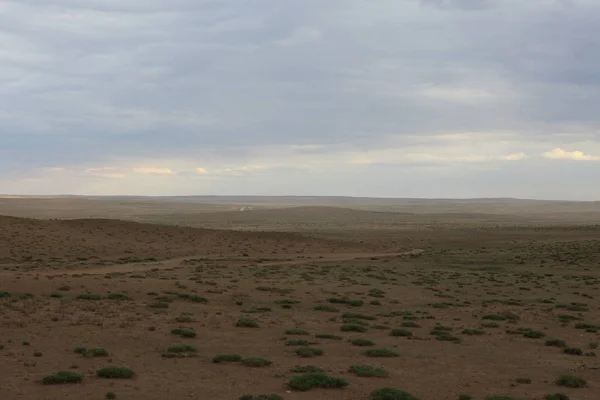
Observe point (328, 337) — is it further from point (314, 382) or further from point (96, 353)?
point (96, 353)

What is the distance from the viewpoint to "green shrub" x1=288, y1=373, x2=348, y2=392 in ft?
50.2

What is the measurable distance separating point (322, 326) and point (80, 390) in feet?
39.6

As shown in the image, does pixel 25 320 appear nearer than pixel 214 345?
No

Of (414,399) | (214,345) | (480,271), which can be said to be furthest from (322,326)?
(480,271)

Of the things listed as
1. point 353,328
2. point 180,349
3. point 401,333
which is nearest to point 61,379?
point 180,349

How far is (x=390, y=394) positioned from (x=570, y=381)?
5.23m

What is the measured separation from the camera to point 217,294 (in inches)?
1267

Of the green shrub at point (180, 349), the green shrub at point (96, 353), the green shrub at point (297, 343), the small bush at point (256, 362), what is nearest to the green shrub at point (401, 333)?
the green shrub at point (297, 343)

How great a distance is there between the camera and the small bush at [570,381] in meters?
16.3

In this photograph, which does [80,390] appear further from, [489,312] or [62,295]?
[489,312]

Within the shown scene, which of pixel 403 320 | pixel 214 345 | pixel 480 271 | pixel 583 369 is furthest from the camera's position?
pixel 480 271

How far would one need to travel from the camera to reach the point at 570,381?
16.3m

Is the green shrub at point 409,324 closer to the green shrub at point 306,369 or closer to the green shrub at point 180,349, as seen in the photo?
the green shrub at point 306,369

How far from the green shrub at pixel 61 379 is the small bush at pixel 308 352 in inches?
262
